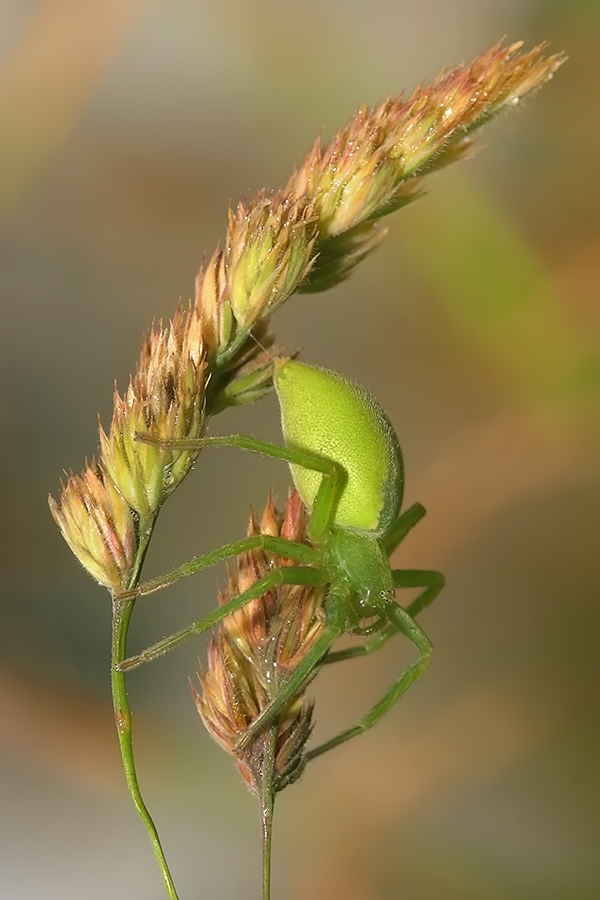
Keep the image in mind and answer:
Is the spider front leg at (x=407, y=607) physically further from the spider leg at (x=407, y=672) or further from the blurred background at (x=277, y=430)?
the blurred background at (x=277, y=430)

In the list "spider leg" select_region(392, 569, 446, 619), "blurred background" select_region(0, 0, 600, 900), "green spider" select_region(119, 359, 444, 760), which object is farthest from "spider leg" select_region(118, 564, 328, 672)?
"blurred background" select_region(0, 0, 600, 900)

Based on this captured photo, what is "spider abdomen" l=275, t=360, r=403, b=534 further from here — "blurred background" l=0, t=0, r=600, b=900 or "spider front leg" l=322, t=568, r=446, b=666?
"blurred background" l=0, t=0, r=600, b=900

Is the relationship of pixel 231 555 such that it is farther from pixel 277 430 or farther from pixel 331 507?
pixel 277 430

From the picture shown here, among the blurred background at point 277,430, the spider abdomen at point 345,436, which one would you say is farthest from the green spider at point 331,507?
the blurred background at point 277,430

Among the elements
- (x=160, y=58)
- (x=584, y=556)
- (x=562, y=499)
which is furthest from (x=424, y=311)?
→ (x=160, y=58)

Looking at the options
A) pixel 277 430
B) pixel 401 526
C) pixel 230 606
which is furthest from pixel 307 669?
pixel 277 430
